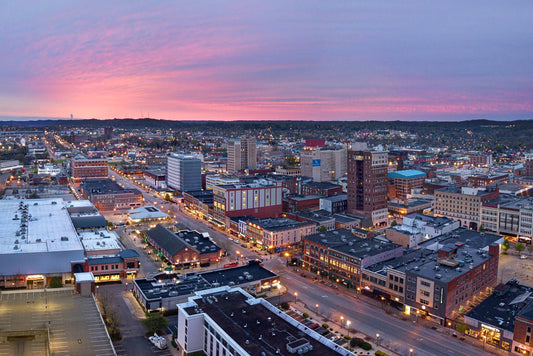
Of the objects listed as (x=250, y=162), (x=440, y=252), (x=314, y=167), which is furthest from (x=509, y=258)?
(x=250, y=162)

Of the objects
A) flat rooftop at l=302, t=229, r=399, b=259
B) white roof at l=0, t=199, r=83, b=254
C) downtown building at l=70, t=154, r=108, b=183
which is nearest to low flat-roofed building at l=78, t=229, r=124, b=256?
white roof at l=0, t=199, r=83, b=254

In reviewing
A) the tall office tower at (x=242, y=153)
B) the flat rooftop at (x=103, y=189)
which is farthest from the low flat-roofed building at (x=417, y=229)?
the tall office tower at (x=242, y=153)

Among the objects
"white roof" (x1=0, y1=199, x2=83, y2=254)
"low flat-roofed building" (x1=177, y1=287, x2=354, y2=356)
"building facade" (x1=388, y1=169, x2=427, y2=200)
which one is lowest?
"low flat-roofed building" (x1=177, y1=287, x2=354, y2=356)

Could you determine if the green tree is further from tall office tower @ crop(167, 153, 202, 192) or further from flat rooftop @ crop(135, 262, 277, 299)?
tall office tower @ crop(167, 153, 202, 192)

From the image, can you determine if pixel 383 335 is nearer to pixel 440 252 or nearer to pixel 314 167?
pixel 440 252

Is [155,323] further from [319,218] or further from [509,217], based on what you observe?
[509,217]

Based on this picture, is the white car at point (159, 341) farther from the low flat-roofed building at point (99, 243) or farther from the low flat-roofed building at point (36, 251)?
the low flat-roofed building at point (99, 243)
